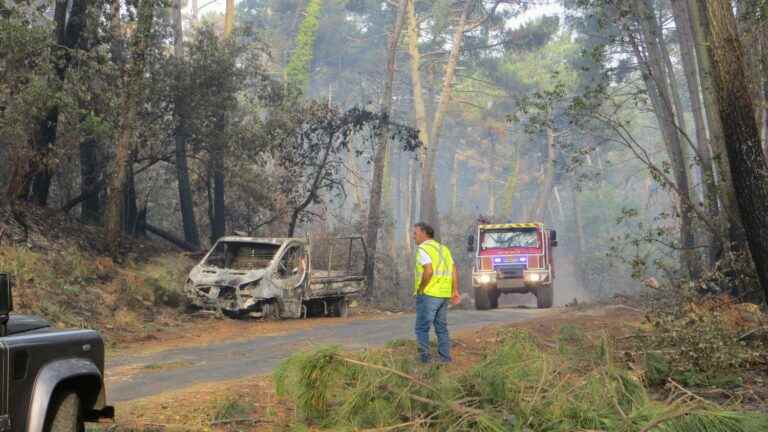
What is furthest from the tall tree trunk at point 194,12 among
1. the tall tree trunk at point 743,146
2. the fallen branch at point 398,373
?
the fallen branch at point 398,373

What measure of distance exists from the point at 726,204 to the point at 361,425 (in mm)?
9732

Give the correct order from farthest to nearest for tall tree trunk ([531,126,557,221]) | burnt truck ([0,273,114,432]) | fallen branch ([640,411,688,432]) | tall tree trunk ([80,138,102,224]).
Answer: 1. tall tree trunk ([531,126,557,221])
2. tall tree trunk ([80,138,102,224])
3. fallen branch ([640,411,688,432])
4. burnt truck ([0,273,114,432])

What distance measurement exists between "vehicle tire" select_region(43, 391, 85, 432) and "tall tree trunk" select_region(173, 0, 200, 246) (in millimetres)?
19991

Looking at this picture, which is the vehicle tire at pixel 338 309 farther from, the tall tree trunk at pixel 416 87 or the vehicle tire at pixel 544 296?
the tall tree trunk at pixel 416 87

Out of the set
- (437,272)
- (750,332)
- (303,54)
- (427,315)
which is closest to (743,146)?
(750,332)

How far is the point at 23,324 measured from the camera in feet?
18.2

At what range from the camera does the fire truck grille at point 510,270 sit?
27688 mm

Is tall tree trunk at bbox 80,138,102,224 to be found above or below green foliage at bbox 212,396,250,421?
above

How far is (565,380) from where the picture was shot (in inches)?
305

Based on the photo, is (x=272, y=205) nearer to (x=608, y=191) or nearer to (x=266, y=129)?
(x=266, y=129)

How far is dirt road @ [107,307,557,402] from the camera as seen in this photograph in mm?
10885

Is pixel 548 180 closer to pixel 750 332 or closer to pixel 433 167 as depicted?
pixel 433 167

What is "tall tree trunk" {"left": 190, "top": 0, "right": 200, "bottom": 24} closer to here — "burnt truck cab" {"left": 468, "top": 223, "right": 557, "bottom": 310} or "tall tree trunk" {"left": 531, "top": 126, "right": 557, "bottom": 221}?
"tall tree trunk" {"left": 531, "top": 126, "right": 557, "bottom": 221}

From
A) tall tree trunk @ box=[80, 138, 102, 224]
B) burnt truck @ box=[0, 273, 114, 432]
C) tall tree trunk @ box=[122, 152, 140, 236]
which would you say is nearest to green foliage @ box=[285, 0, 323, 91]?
tall tree trunk @ box=[122, 152, 140, 236]
